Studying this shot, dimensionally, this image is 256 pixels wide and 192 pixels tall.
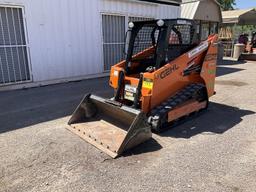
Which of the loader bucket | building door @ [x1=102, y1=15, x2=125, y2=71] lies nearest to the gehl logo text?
the loader bucket

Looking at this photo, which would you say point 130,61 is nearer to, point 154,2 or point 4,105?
point 4,105

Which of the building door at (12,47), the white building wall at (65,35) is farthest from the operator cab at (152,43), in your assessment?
the building door at (12,47)

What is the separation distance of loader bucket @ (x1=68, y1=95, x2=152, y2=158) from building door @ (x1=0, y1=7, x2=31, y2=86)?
4.19 m

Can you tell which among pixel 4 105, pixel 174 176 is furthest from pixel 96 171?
pixel 4 105

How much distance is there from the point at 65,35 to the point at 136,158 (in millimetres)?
6295

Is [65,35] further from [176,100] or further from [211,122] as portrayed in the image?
[211,122]

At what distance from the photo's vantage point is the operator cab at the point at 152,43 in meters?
4.68

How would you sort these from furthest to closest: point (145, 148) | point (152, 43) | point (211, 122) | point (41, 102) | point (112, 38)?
point (112, 38) < point (41, 102) < point (152, 43) < point (211, 122) < point (145, 148)

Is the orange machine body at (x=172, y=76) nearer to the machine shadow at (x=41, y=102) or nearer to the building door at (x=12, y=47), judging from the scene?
the machine shadow at (x=41, y=102)

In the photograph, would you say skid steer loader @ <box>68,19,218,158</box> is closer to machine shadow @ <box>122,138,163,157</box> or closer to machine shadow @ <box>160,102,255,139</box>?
machine shadow @ <box>122,138,163,157</box>

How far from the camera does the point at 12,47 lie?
7422 millimetres

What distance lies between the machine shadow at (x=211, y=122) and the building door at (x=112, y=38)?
18.0ft

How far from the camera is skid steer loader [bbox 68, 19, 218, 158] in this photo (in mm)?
3883

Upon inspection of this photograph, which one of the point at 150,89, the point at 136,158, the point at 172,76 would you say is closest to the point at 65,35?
the point at 172,76
